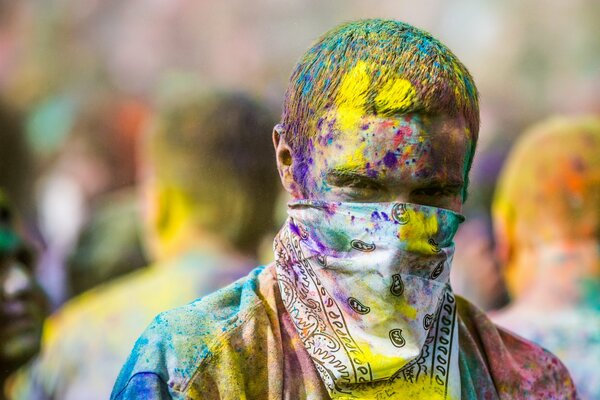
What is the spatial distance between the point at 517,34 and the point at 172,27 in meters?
3.21

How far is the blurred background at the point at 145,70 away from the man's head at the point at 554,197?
9.01 ft

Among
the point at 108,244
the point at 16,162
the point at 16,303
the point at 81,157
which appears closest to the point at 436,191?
the point at 16,303

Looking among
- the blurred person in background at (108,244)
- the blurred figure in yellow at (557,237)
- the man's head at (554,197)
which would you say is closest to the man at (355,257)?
the blurred figure in yellow at (557,237)

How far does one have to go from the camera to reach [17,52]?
39.4ft

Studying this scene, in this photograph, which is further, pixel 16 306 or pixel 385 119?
pixel 16 306

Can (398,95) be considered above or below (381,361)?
above

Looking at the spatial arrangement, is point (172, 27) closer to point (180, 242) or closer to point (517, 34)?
point (517, 34)

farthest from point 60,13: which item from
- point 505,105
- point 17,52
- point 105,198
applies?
point 505,105

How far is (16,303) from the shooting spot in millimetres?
6902

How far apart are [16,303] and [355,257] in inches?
175

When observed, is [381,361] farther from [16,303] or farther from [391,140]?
[16,303]

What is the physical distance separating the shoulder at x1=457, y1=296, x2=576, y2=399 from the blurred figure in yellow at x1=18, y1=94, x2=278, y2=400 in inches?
148

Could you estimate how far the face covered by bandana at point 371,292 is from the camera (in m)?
2.79

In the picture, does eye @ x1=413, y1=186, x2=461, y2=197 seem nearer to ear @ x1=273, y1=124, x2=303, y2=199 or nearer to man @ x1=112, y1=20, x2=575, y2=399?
man @ x1=112, y1=20, x2=575, y2=399
